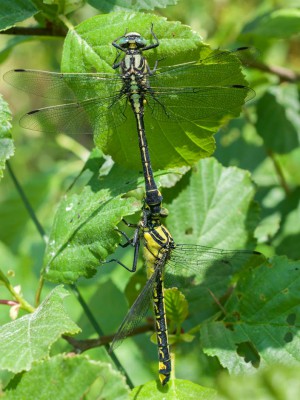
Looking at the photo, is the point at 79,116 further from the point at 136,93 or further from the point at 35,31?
the point at 35,31

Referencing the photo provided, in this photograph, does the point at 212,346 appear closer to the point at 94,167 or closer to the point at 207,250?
the point at 207,250

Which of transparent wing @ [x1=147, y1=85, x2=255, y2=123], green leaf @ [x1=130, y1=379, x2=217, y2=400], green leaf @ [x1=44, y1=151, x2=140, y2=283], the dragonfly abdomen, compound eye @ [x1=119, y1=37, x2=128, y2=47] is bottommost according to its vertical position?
green leaf @ [x1=130, y1=379, x2=217, y2=400]

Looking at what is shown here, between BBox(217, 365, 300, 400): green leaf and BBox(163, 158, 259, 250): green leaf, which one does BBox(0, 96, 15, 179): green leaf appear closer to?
BBox(163, 158, 259, 250): green leaf

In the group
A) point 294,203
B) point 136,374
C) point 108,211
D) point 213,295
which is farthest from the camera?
point 294,203

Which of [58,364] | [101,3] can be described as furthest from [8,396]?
[101,3]

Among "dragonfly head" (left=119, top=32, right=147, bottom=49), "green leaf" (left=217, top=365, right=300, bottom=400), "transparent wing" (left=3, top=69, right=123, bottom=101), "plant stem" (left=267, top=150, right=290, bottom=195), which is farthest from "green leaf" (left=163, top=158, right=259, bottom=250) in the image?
"green leaf" (left=217, top=365, right=300, bottom=400)

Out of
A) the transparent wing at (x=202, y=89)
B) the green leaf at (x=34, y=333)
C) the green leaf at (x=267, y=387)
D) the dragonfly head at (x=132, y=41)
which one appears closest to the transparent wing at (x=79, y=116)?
the transparent wing at (x=202, y=89)
